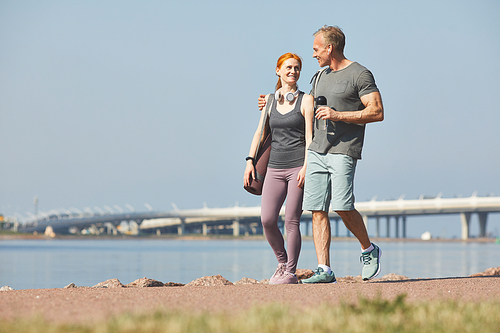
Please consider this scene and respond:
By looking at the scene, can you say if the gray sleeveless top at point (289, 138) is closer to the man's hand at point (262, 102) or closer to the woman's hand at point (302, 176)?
the woman's hand at point (302, 176)

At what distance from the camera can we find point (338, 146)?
5914 mm

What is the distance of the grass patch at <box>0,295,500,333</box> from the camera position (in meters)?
2.87

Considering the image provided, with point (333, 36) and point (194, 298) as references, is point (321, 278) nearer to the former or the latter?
point (194, 298)

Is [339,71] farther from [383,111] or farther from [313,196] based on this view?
[313,196]

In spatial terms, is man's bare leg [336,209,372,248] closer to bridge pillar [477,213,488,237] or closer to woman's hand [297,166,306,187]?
woman's hand [297,166,306,187]

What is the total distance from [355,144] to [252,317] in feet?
10.5

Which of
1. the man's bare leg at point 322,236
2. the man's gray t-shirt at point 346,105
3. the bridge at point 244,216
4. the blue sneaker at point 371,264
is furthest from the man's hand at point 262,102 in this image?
the bridge at point 244,216

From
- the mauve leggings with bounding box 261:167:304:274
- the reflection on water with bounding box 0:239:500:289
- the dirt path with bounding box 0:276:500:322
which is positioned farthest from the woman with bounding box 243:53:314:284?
the reflection on water with bounding box 0:239:500:289

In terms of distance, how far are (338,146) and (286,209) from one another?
893 millimetres

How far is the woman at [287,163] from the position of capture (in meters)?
6.21

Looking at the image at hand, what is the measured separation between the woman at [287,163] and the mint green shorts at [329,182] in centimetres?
21

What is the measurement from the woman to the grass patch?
2.66 metres

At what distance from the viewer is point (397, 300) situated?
3625 millimetres

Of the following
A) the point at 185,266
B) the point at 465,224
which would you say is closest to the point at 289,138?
the point at 185,266
